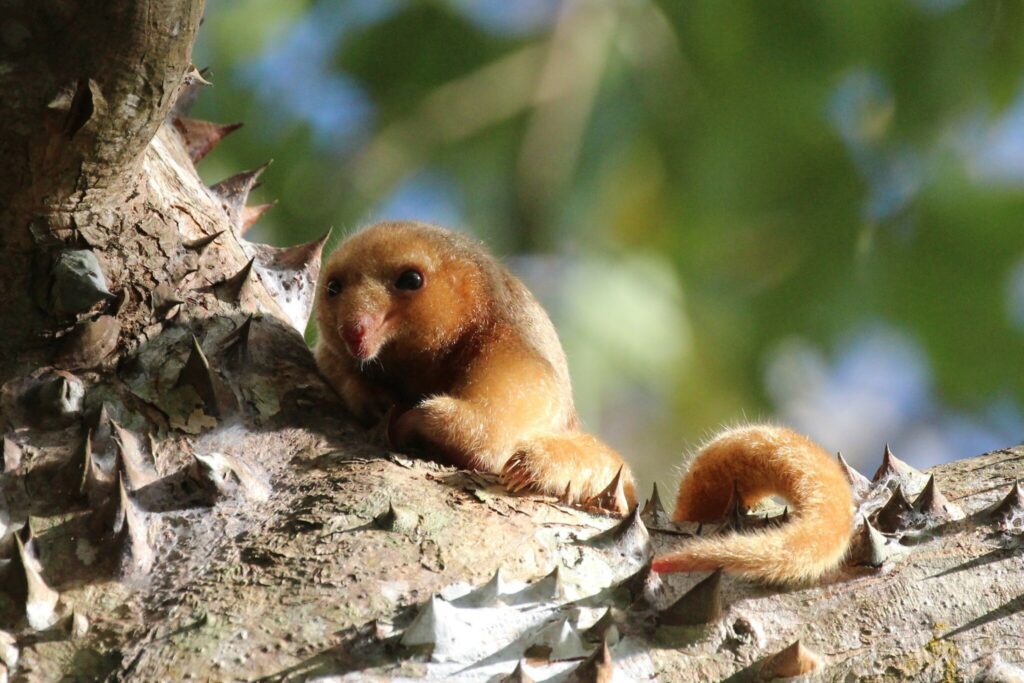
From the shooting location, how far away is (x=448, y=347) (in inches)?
166

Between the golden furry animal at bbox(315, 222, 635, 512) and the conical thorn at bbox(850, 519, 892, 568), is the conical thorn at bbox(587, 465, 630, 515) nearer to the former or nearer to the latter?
the golden furry animal at bbox(315, 222, 635, 512)

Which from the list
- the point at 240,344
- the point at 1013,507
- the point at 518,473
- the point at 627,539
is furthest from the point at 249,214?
the point at 1013,507

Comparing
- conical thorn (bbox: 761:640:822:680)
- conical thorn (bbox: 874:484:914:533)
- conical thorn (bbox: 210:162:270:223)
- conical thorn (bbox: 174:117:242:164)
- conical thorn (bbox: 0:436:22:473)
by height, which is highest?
conical thorn (bbox: 174:117:242:164)

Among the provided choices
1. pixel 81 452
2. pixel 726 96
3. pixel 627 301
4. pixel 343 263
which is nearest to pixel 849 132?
pixel 726 96

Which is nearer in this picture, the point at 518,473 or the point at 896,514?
the point at 896,514

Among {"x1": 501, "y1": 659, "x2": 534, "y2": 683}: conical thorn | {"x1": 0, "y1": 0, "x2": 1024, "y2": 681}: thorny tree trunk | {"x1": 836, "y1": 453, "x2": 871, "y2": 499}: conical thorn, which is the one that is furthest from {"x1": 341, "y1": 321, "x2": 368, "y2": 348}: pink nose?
{"x1": 501, "y1": 659, "x2": 534, "y2": 683}: conical thorn

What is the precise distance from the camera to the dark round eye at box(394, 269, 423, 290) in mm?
4273

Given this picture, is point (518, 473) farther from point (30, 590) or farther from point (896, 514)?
point (30, 590)

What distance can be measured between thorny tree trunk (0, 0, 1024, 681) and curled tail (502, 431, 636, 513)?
0.30 m

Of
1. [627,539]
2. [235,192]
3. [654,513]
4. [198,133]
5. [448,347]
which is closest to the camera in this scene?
[627,539]

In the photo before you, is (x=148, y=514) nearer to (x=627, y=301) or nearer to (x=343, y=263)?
(x=343, y=263)

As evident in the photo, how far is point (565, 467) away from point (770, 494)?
0.68 metres

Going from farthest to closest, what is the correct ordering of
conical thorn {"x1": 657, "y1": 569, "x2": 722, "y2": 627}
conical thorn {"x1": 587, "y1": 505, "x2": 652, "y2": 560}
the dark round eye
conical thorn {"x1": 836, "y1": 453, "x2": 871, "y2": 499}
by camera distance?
the dark round eye → conical thorn {"x1": 836, "y1": 453, "x2": 871, "y2": 499} → conical thorn {"x1": 587, "y1": 505, "x2": 652, "y2": 560} → conical thorn {"x1": 657, "y1": 569, "x2": 722, "y2": 627}

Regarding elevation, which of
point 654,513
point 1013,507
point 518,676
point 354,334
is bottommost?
point 518,676
